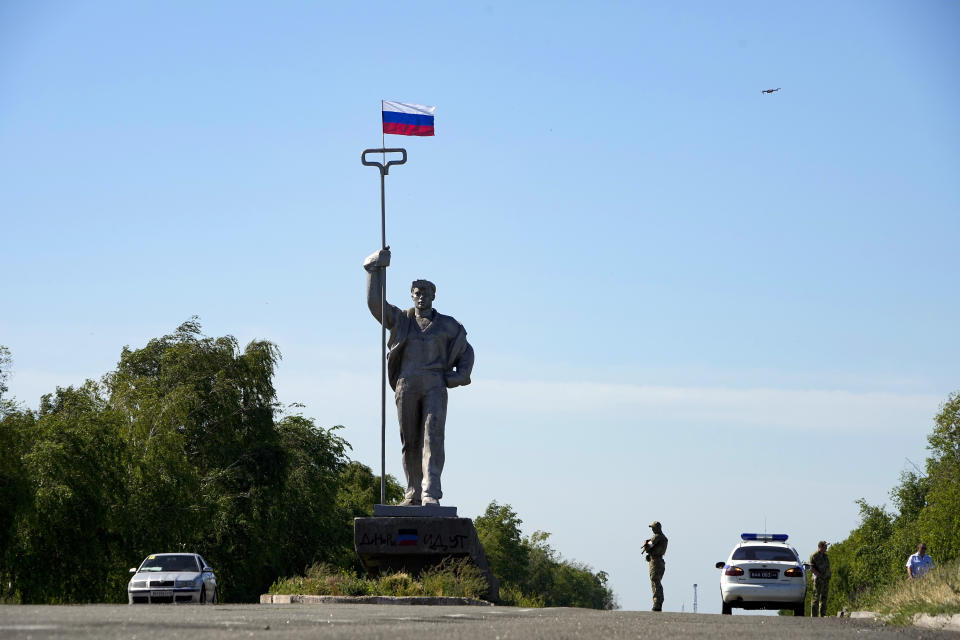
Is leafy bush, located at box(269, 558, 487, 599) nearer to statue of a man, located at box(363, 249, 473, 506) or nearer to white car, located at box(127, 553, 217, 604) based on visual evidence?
statue of a man, located at box(363, 249, 473, 506)

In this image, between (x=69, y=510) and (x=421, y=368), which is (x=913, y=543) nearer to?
(x=69, y=510)

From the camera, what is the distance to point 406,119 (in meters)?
25.9

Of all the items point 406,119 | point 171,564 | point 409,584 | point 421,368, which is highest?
point 406,119

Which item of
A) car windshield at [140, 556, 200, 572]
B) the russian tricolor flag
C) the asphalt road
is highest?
the russian tricolor flag

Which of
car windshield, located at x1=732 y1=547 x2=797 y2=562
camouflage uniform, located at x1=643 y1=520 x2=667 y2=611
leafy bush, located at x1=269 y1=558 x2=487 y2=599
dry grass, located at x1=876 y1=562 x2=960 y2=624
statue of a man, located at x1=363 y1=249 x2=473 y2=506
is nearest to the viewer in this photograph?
dry grass, located at x1=876 y1=562 x2=960 y2=624

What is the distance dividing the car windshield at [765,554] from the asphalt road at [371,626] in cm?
1045

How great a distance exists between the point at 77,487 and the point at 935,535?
42013mm

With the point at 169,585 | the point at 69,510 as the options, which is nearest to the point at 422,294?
the point at 169,585

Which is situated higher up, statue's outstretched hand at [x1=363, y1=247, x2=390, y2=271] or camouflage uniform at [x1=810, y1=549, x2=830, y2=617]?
statue's outstretched hand at [x1=363, y1=247, x2=390, y2=271]

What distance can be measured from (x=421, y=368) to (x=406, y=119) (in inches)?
212

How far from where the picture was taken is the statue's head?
22906 mm

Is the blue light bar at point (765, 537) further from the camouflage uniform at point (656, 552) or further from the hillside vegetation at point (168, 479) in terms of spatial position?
the hillside vegetation at point (168, 479)

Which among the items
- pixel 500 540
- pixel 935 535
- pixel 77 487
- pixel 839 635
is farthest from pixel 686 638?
pixel 500 540

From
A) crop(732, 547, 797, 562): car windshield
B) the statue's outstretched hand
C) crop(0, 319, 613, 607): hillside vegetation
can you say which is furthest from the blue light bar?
crop(0, 319, 613, 607): hillside vegetation
